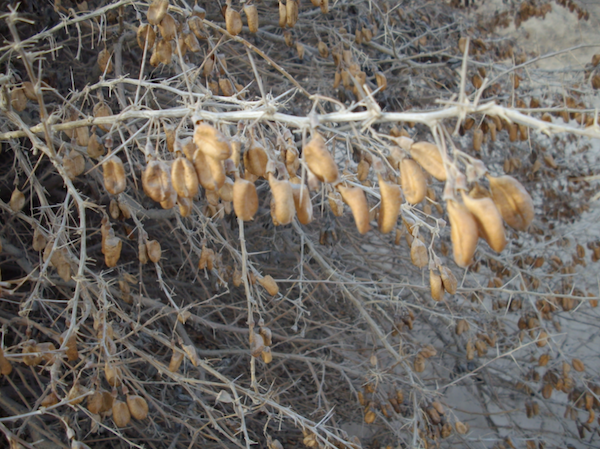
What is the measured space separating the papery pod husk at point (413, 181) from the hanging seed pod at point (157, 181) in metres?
0.56

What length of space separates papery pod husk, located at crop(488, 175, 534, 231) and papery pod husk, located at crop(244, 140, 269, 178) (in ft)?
1.69

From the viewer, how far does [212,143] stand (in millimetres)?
1068

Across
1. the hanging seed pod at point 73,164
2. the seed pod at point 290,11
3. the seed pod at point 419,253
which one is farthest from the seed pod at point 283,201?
the seed pod at point 290,11

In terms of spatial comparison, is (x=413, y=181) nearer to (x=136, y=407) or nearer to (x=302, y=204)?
(x=302, y=204)

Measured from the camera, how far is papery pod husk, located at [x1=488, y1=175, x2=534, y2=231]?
0.95 meters

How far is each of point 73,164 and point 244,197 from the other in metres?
0.81

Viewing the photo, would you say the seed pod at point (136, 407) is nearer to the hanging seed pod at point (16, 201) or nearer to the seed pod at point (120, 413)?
the seed pod at point (120, 413)

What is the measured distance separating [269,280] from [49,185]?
5.28 feet

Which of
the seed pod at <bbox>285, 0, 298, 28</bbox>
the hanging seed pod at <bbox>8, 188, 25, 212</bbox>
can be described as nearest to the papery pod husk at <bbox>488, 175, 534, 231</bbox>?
the seed pod at <bbox>285, 0, 298, 28</bbox>

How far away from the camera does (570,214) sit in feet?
13.9

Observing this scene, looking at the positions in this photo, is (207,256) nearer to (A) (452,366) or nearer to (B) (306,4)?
(B) (306,4)

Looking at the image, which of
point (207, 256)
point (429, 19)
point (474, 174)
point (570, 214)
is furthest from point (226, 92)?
point (570, 214)

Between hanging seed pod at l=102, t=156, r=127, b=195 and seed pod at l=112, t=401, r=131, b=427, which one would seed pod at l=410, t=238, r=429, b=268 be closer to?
hanging seed pod at l=102, t=156, r=127, b=195

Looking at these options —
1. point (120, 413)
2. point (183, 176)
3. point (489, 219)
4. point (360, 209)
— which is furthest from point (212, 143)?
point (120, 413)
